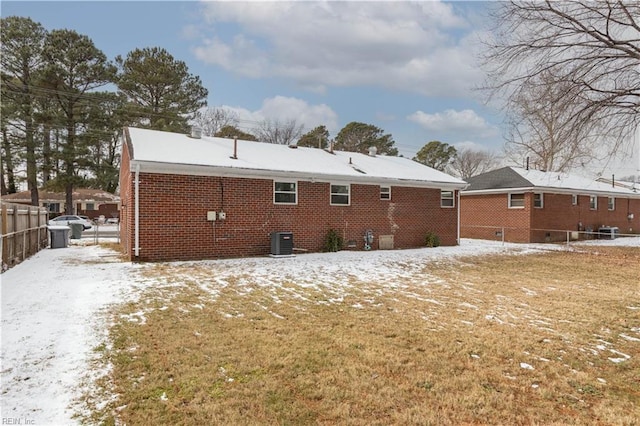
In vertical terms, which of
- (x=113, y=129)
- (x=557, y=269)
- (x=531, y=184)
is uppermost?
(x=113, y=129)

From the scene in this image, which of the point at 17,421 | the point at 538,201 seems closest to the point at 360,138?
the point at 538,201

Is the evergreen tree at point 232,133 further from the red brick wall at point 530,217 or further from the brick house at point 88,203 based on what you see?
the red brick wall at point 530,217

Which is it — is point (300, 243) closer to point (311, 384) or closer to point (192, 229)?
point (192, 229)

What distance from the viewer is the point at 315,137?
42094mm

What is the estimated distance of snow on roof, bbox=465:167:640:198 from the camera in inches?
819

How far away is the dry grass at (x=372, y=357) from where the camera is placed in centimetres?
321

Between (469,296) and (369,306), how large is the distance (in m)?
2.33

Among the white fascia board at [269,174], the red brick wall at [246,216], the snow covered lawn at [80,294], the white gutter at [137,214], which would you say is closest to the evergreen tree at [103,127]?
the snow covered lawn at [80,294]

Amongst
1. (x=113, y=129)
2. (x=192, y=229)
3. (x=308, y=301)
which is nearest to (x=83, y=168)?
(x=113, y=129)

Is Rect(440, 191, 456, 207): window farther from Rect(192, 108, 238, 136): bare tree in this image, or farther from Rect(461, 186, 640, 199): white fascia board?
Rect(192, 108, 238, 136): bare tree

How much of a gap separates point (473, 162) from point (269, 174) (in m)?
48.0

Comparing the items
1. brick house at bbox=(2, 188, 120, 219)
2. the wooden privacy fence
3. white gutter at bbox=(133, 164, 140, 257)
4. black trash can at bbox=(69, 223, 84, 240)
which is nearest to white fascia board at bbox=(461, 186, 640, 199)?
white gutter at bbox=(133, 164, 140, 257)

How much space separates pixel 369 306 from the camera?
6.70m

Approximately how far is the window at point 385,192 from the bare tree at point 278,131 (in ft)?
90.3
